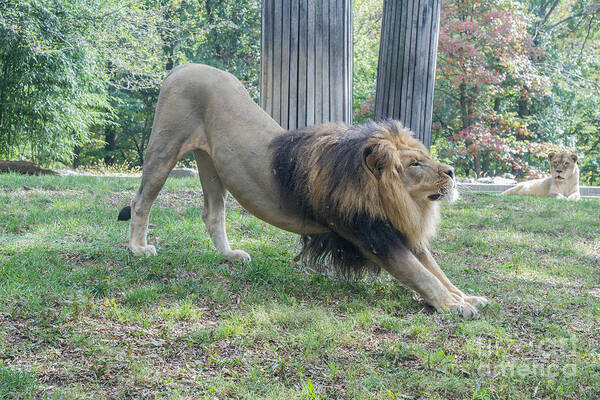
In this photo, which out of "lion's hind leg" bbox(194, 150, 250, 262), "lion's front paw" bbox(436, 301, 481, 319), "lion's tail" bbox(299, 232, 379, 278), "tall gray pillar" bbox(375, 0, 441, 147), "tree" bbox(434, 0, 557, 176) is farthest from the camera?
"tree" bbox(434, 0, 557, 176)

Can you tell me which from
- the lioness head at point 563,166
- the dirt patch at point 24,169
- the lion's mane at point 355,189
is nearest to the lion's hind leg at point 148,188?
the lion's mane at point 355,189

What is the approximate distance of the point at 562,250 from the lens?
5488 millimetres

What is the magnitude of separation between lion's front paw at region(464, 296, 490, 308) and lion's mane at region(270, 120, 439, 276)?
0.48m

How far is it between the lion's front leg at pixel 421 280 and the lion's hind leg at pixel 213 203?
1570 millimetres

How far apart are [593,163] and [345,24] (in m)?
18.7

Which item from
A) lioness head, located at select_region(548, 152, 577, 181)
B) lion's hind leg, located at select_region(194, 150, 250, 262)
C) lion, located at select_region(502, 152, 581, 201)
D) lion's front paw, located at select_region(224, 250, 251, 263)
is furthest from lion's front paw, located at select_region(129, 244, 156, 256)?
lioness head, located at select_region(548, 152, 577, 181)

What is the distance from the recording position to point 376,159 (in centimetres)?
362

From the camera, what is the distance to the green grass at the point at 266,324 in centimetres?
251

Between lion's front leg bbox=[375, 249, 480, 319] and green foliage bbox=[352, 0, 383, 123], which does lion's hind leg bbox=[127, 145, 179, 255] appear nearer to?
lion's front leg bbox=[375, 249, 480, 319]

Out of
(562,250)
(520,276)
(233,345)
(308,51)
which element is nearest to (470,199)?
(562,250)

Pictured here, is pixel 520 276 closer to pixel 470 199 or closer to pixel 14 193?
pixel 470 199

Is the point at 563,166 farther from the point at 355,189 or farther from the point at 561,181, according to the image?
the point at 355,189

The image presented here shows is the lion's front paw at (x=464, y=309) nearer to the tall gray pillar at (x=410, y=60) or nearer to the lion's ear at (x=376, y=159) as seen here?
the lion's ear at (x=376, y=159)

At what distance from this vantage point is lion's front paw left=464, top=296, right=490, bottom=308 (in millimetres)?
3627
